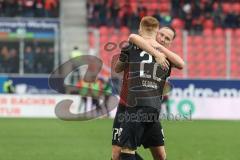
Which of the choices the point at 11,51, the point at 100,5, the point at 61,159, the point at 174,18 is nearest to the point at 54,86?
the point at 11,51

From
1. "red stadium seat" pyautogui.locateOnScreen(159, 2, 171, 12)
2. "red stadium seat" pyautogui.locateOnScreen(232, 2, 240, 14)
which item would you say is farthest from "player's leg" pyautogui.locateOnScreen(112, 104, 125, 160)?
"red stadium seat" pyautogui.locateOnScreen(232, 2, 240, 14)

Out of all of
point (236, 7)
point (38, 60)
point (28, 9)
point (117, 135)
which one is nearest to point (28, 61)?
point (38, 60)

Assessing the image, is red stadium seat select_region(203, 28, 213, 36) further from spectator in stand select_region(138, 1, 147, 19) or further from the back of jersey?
the back of jersey

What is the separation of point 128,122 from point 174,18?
23.6 m

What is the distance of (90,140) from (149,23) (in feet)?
30.4

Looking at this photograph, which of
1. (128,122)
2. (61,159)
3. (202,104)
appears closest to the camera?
(128,122)

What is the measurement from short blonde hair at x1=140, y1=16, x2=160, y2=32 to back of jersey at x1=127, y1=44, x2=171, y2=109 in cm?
26

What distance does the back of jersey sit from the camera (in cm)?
771

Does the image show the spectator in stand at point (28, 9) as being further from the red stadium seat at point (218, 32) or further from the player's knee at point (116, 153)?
the player's knee at point (116, 153)

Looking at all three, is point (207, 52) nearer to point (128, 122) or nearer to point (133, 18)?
point (133, 18)

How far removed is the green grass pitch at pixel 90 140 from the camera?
523 inches

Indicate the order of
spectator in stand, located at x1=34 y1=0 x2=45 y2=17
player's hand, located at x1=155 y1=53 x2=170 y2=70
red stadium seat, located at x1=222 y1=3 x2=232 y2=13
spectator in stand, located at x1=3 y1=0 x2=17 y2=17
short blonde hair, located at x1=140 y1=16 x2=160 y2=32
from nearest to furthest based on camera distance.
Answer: short blonde hair, located at x1=140 y1=16 x2=160 y2=32, player's hand, located at x1=155 y1=53 x2=170 y2=70, spectator in stand, located at x1=34 y1=0 x2=45 y2=17, spectator in stand, located at x1=3 y1=0 x2=17 y2=17, red stadium seat, located at x1=222 y1=3 x2=232 y2=13

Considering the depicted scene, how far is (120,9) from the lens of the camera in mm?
30688

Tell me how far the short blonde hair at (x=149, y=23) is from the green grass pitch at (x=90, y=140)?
5.31 metres
